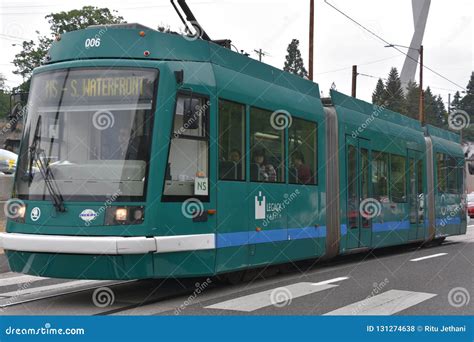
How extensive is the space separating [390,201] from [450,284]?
15.3 feet

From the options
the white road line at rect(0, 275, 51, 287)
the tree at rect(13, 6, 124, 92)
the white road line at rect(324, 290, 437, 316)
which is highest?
the tree at rect(13, 6, 124, 92)

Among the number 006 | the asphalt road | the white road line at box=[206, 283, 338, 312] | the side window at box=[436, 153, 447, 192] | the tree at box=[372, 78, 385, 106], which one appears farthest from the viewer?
the tree at box=[372, 78, 385, 106]

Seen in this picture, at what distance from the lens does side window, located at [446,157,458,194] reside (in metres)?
20.1

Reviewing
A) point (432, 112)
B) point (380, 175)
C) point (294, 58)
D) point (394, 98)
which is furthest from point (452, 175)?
point (432, 112)

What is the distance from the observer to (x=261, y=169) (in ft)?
33.7

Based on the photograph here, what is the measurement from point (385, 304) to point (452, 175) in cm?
1263

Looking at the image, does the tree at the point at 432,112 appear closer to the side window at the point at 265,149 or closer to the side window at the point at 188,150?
the side window at the point at 265,149

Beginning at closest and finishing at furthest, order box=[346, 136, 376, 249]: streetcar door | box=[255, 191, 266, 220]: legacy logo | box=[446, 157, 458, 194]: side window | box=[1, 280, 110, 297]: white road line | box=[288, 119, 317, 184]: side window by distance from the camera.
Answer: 1. box=[1, 280, 110, 297]: white road line
2. box=[255, 191, 266, 220]: legacy logo
3. box=[288, 119, 317, 184]: side window
4. box=[346, 136, 376, 249]: streetcar door
5. box=[446, 157, 458, 194]: side window

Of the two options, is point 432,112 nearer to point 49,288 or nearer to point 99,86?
point 49,288

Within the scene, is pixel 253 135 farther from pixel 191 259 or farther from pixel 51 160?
pixel 51 160

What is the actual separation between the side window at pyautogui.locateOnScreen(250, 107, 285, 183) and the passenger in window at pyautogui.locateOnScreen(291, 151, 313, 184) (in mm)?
466

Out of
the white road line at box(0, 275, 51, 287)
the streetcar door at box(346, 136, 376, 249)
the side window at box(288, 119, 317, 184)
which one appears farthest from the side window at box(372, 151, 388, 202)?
the white road line at box(0, 275, 51, 287)

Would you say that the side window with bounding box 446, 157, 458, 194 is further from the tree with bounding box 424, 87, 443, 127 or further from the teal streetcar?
the tree with bounding box 424, 87, 443, 127

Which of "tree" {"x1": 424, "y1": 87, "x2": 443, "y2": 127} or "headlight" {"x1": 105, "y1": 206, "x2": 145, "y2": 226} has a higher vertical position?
"tree" {"x1": 424, "y1": 87, "x2": 443, "y2": 127}
